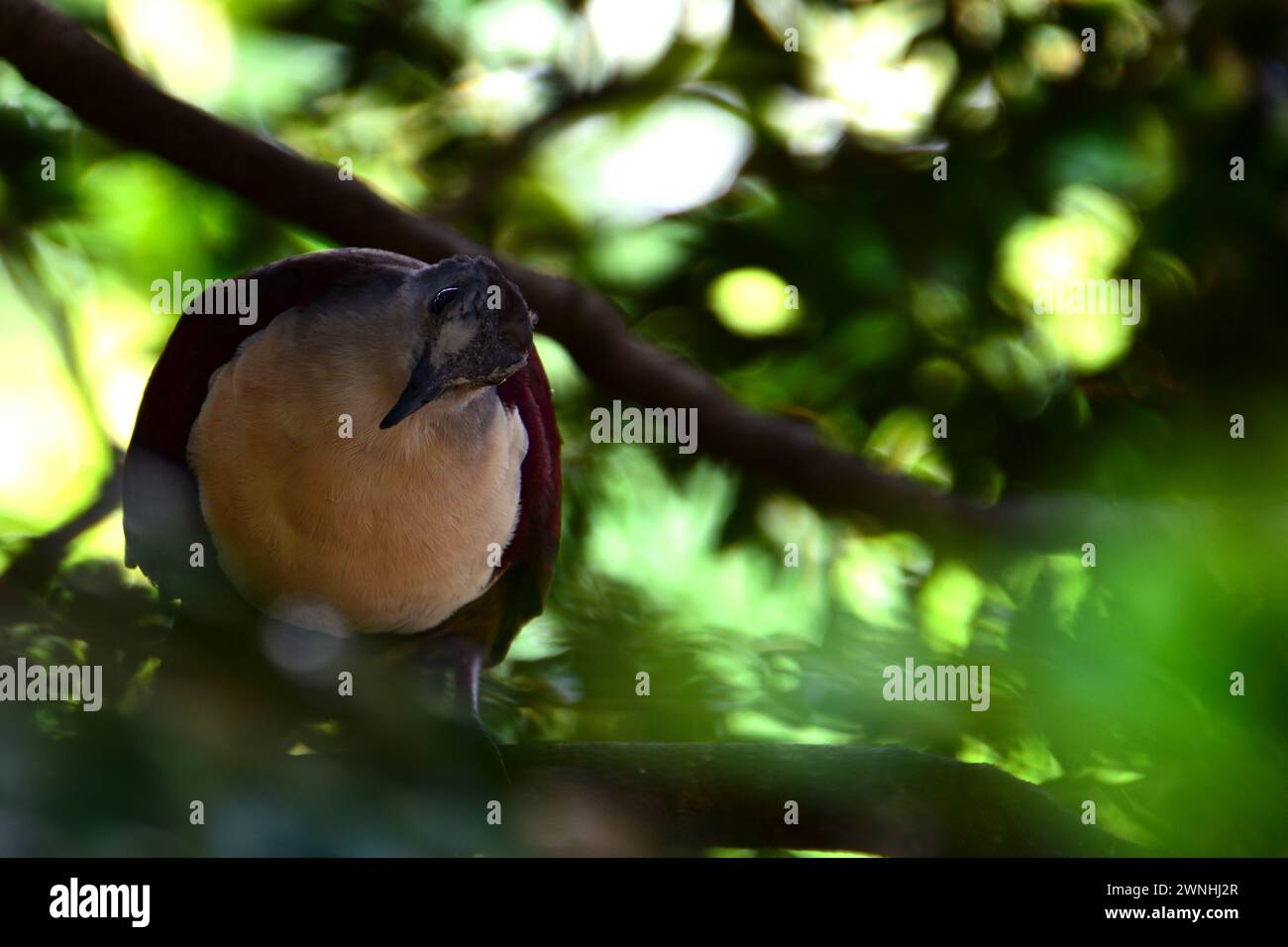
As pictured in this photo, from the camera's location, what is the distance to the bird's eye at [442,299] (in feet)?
4.63

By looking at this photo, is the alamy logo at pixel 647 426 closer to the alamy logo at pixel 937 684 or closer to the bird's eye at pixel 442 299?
the alamy logo at pixel 937 684

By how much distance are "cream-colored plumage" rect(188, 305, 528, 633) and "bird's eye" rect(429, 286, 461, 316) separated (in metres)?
0.05

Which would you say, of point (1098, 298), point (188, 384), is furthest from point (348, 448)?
point (1098, 298)

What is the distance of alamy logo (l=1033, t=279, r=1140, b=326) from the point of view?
91.7 inches

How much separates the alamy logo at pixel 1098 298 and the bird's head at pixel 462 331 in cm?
127

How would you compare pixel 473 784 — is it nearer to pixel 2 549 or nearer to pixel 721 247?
pixel 2 549

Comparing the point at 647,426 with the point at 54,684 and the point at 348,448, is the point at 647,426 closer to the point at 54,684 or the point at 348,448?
the point at 348,448

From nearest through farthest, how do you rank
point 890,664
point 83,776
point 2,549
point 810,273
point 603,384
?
point 83,776
point 2,549
point 890,664
point 603,384
point 810,273

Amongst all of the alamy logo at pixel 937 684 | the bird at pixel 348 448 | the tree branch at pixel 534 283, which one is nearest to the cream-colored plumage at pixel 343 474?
the bird at pixel 348 448
